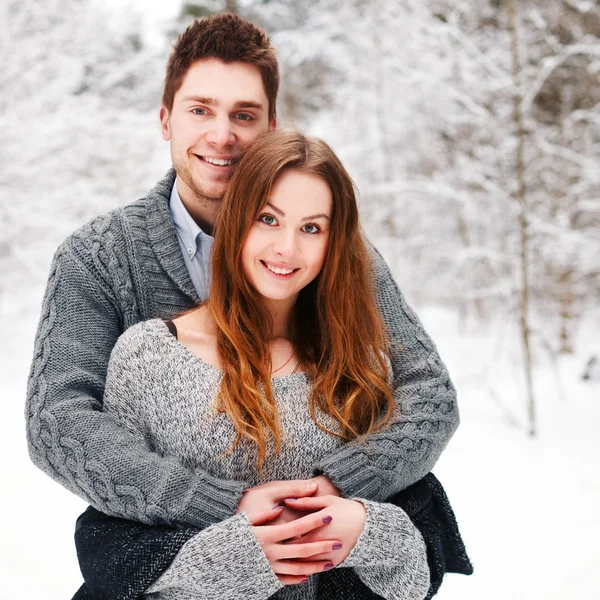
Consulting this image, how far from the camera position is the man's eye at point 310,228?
169 cm

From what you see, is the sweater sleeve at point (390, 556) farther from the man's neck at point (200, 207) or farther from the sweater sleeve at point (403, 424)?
the man's neck at point (200, 207)

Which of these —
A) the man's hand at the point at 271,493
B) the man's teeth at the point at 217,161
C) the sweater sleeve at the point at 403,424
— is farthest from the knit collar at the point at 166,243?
the man's hand at the point at 271,493

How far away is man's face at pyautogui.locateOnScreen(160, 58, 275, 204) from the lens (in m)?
2.04

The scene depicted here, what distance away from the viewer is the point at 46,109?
8.49 m

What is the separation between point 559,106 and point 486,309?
3250 mm

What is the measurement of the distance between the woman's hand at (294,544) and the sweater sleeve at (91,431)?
9cm

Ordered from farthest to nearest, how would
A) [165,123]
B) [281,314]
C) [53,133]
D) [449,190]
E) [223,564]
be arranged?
[53,133] → [449,190] → [165,123] → [281,314] → [223,564]

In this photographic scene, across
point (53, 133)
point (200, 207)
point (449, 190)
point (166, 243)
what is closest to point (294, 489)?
point (166, 243)

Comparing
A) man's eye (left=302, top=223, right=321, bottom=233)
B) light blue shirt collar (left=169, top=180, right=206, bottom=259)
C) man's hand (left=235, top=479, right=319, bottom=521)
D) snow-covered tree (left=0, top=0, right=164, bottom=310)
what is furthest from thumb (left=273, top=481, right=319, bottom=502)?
snow-covered tree (left=0, top=0, right=164, bottom=310)

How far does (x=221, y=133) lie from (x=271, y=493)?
106 centimetres

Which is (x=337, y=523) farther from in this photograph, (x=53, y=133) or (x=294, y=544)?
(x=53, y=133)

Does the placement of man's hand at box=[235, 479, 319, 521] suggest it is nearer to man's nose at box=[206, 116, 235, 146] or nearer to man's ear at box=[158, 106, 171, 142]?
man's nose at box=[206, 116, 235, 146]

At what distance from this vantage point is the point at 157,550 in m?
1.43

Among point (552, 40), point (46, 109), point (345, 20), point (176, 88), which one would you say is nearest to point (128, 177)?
point (46, 109)
